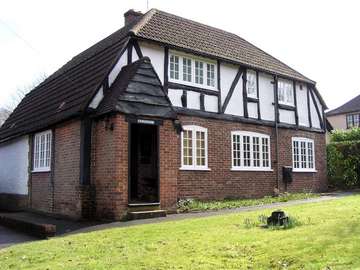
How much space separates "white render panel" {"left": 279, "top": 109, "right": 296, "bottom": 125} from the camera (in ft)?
67.2

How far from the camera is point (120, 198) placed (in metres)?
12.5

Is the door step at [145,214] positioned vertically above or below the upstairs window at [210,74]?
below

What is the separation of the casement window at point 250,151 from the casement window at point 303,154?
6.78ft

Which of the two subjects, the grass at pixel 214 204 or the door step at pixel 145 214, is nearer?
the door step at pixel 145 214

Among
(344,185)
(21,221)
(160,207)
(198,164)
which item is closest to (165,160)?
(160,207)

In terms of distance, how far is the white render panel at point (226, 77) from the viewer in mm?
17906

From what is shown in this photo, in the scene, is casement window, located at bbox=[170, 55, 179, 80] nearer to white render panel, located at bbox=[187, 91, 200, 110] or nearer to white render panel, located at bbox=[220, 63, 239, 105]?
white render panel, located at bbox=[187, 91, 200, 110]

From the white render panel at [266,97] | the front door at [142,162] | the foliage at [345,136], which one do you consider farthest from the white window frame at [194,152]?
the foliage at [345,136]

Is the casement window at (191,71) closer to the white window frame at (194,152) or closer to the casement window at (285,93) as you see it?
the white window frame at (194,152)

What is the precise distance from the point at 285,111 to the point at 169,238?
43.6 ft

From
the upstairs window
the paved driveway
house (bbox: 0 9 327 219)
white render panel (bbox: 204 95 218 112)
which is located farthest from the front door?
the paved driveway

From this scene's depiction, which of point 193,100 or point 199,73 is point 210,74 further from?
point 193,100

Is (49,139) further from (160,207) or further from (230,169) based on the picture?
(230,169)

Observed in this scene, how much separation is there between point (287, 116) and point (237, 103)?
351cm
